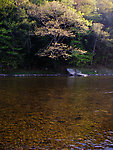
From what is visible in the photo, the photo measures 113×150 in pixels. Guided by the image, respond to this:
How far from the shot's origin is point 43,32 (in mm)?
21547

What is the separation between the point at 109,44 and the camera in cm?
2838

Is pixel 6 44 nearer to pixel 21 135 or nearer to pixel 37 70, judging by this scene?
pixel 37 70

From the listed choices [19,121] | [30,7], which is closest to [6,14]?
[30,7]

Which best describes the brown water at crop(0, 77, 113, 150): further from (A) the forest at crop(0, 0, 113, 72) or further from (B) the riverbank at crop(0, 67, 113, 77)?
(B) the riverbank at crop(0, 67, 113, 77)

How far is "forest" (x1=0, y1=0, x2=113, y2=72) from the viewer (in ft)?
71.8

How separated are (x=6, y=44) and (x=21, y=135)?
2168cm

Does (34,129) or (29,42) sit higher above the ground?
(29,42)

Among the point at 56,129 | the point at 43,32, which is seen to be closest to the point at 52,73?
the point at 43,32

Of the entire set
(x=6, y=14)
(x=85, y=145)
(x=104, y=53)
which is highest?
(x=6, y=14)

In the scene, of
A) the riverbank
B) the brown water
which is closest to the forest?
the riverbank

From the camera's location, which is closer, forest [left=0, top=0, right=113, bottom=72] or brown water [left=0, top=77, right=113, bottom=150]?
brown water [left=0, top=77, right=113, bottom=150]

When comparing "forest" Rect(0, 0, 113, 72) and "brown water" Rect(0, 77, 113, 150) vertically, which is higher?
"forest" Rect(0, 0, 113, 72)

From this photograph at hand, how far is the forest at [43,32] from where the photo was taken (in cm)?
2188

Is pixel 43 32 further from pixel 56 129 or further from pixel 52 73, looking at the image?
pixel 56 129
